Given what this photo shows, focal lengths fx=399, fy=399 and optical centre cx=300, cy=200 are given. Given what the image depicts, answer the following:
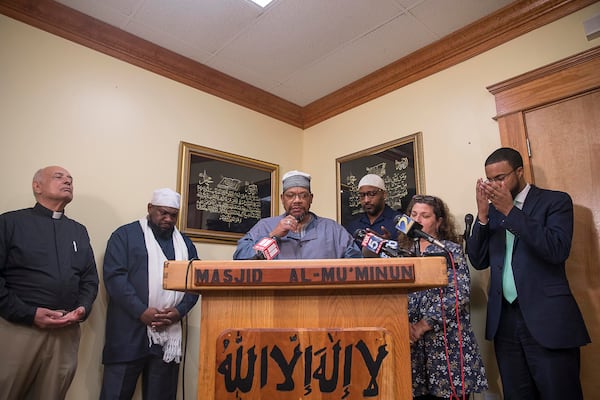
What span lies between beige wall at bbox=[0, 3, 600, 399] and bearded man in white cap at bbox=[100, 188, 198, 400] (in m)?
0.23

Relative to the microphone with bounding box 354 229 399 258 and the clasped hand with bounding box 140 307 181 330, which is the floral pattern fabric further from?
→ the clasped hand with bounding box 140 307 181 330

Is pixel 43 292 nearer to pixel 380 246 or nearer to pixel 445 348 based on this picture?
pixel 380 246

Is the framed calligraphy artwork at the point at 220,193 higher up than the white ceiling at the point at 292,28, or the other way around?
the white ceiling at the point at 292,28

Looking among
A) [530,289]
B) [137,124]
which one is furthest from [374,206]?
[137,124]

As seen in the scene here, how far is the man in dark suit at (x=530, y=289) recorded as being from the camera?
1.71 m

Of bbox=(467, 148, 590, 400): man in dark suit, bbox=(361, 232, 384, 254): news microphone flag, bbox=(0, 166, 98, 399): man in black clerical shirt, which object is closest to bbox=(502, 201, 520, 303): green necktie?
bbox=(467, 148, 590, 400): man in dark suit

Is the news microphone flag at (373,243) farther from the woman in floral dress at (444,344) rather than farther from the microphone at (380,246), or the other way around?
the woman in floral dress at (444,344)

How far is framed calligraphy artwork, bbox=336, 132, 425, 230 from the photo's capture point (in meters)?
3.02

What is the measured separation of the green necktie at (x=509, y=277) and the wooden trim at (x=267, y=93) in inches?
52.4

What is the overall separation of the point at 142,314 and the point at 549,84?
8.98ft

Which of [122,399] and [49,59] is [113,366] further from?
[49,59]

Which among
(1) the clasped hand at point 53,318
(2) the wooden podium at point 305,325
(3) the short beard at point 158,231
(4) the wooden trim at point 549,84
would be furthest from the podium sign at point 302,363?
(4) the wooden trim at point 549,84

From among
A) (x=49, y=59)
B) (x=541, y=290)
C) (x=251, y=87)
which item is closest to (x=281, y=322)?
(x=541, y=290)

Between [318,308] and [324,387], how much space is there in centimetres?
18
